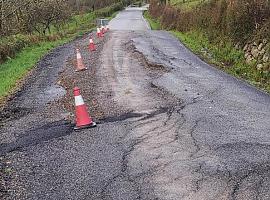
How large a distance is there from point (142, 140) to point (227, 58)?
984 cm

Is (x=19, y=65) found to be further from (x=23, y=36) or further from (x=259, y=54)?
(x=259, y=54)

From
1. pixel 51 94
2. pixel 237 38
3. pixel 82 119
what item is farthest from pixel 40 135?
pixel 237 38

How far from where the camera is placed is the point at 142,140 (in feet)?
23.3

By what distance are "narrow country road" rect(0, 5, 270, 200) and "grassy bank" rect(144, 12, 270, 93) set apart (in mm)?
891

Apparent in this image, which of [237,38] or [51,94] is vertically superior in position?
[237,38]

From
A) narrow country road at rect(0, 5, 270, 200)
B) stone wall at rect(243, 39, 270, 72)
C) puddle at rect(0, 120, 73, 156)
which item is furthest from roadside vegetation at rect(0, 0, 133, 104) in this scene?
stone wall at rect(243, 39, 270, 72)

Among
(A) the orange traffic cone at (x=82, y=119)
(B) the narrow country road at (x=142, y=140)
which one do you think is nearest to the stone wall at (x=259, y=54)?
(B) the narrow country road at (x=142, y=140)

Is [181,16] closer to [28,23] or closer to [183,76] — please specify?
[28,23]

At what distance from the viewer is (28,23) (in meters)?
32.2

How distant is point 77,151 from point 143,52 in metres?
11.1

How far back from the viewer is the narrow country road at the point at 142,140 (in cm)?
538

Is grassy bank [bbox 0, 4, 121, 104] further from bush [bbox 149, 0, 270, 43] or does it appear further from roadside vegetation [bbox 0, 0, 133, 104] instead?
bush [bbox 149, 0, 270, 43]

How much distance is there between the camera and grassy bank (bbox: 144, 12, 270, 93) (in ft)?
41.8

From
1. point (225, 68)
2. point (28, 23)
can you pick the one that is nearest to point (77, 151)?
point (225, 68)
